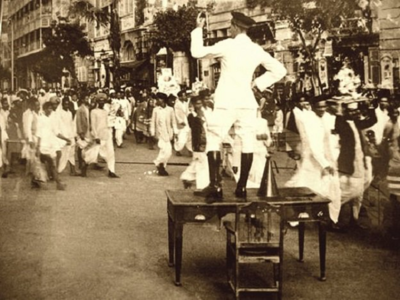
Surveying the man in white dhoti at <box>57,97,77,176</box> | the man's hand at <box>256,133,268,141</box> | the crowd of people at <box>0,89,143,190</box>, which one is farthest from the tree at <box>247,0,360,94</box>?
the man in white dhoti at <box>57,97,77,176</box>

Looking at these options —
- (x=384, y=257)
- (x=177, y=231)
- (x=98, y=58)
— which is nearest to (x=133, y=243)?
(x=177, y=231)

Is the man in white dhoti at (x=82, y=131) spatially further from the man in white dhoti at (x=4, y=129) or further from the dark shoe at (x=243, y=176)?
the dark shoe at (x=243, y=176)

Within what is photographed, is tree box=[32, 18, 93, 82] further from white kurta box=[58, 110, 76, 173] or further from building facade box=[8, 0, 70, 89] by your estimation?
white kurta box=[58, 110, 76, 173]

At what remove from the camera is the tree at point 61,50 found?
4410mm

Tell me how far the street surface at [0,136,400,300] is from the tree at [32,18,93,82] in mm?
706

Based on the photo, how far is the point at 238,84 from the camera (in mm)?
4336

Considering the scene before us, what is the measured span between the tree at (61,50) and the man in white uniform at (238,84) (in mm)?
783

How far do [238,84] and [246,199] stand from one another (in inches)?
29.1

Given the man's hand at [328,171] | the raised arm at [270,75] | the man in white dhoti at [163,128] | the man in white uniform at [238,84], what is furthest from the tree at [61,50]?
the man's hand at [328,171]

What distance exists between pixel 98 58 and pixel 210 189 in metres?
1.17

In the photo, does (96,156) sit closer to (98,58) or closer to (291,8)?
(98,58)

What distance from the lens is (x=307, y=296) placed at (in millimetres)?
4012

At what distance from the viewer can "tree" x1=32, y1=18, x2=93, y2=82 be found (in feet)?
14.5

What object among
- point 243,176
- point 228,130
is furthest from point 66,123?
point 243,176
